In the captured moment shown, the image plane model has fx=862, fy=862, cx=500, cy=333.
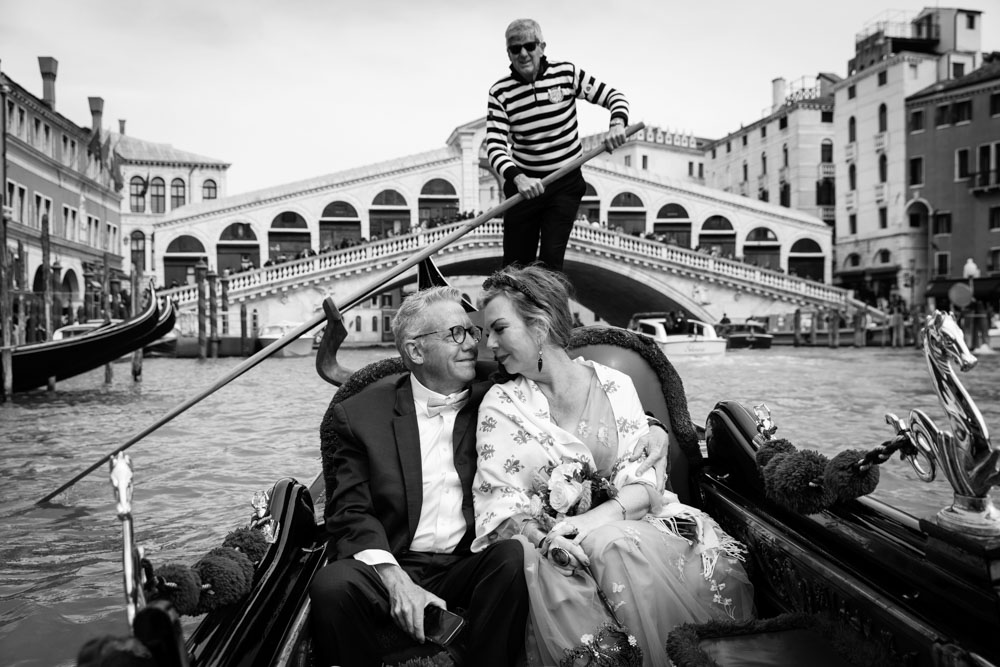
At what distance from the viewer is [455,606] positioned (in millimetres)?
1120

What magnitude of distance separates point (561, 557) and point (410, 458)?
256mm

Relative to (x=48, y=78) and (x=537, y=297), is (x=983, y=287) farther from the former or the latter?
(x=48, y=78)

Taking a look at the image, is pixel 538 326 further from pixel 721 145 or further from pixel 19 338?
pixel 721 145

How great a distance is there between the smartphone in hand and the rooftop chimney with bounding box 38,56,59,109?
55.2ft

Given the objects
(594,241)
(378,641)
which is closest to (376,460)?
(378,641)

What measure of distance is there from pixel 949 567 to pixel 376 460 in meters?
0.70

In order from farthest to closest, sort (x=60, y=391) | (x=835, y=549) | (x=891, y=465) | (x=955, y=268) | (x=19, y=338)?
(x=955, y=268)
(x=19, y=338)
(x=60, y=391)
(x=891, y=465)
(x=835, y=549)

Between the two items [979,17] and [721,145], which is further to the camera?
[721,145]

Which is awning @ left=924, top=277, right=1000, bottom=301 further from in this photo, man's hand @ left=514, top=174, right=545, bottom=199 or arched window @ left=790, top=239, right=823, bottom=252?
man's hand @ left=514, top=174, right=545, bottom=199

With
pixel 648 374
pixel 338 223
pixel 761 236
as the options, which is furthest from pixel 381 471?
pixel 761 236

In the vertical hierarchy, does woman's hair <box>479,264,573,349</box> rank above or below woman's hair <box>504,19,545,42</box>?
below

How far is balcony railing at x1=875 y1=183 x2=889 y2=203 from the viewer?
18031 millimetres

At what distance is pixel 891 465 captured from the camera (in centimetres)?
350

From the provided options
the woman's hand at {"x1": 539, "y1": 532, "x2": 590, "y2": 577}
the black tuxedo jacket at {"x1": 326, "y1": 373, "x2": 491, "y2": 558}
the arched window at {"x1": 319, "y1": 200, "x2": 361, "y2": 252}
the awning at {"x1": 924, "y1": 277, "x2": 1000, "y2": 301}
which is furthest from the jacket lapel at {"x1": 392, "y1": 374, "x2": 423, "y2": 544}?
the arched window at {"x1": 319, "y1": 200, "x2": 361, "y2": 252}
